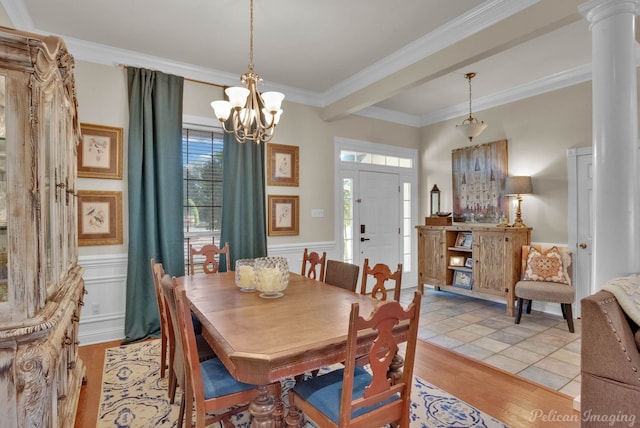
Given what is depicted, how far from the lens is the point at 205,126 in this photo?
3.92 m

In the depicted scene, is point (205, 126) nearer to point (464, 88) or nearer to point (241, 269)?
point (241, 269)

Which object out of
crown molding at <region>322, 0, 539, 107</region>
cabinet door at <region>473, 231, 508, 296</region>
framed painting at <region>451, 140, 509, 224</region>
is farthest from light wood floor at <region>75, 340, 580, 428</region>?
crown molding at <region>322, 0, 539, 107</region>

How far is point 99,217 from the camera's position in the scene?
334 centimetres

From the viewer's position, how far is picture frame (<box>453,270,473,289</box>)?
15.4 ft

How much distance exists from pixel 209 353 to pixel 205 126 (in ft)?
8.72

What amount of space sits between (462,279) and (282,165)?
2.95 meters

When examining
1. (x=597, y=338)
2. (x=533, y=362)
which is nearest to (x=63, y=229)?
(x=597, y=338)

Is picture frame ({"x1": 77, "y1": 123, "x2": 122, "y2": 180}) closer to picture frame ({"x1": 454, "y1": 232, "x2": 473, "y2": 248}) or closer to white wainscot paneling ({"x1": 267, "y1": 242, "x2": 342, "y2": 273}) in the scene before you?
white wainscot paneling ({"x1": 267, "y1": 242, "x2": 342, "y2": 273})

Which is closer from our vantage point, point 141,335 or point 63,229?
point 63,229

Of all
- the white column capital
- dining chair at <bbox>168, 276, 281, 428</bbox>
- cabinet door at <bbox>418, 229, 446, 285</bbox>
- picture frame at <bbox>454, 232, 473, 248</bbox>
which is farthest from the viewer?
cabinet door at <bbox>418, 229, 446, 285</bbox>

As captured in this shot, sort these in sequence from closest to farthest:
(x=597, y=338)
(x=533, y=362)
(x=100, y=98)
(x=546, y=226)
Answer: (x=597, y=338) → (x=533, y=362) → (x=100, y=98) → (x=546, y=226)

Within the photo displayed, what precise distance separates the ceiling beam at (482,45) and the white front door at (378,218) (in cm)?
154

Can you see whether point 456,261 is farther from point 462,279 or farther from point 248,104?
point 248,104

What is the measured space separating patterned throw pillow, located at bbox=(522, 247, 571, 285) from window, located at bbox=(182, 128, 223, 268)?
3.67 m
